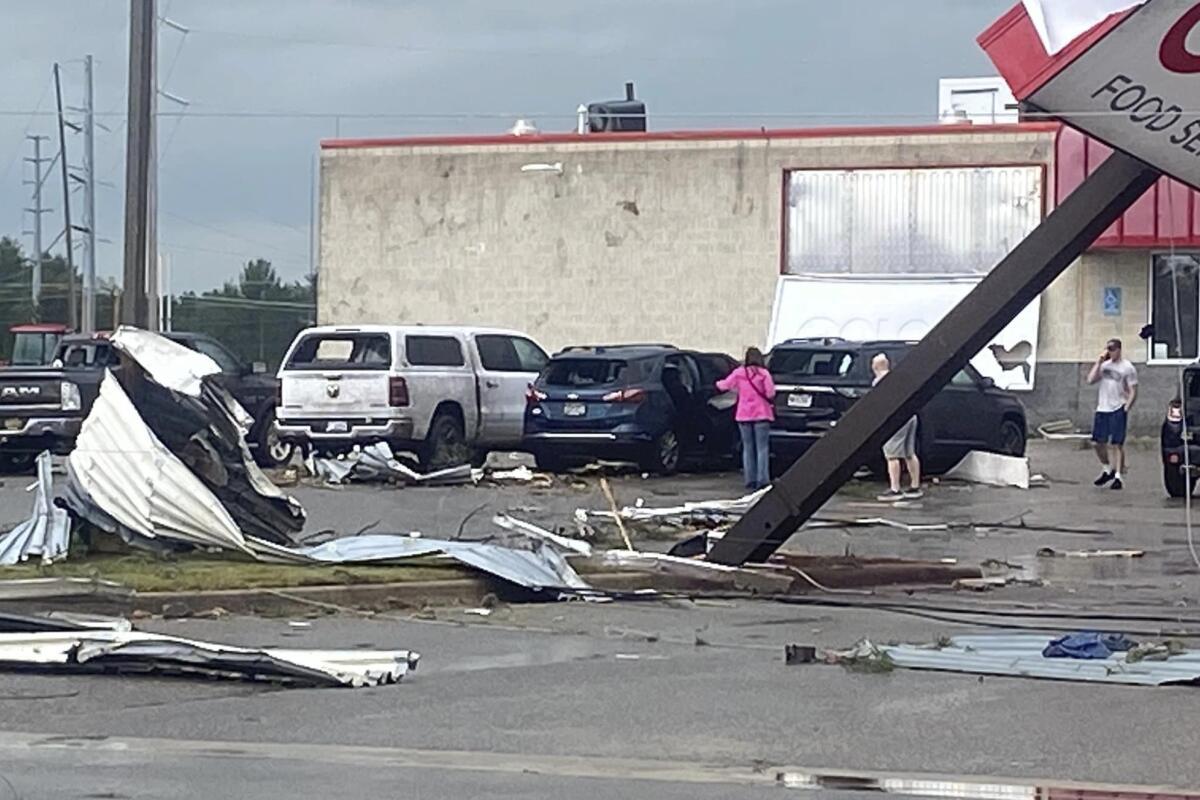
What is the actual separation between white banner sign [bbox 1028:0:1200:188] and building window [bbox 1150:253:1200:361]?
21.3m

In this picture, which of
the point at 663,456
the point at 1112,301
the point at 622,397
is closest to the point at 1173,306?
the point at 1112,301

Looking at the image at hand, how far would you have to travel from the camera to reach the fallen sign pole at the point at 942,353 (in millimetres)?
14805

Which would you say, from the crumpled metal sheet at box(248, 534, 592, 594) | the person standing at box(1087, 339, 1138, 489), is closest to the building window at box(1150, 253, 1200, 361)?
the person standing at box(1087, 339, 1138, 489)

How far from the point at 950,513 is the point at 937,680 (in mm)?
11538

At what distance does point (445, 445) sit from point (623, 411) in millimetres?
2525

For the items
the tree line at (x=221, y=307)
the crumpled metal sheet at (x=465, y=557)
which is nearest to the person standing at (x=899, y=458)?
the crumpled metal sheet at (x=465, y=557)

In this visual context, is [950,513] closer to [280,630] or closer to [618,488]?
[618,488]

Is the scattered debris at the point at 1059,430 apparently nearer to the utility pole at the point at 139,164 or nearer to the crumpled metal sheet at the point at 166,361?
the utility pole at the point at 139,164

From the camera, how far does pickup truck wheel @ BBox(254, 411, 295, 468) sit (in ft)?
92.8

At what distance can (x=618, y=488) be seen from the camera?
997 inches

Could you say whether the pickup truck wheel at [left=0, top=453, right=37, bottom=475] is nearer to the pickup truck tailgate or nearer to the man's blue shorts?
the pickup truck tailgate

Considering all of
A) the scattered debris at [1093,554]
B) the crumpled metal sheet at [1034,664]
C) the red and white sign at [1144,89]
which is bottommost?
the crumpled metal sheet at [1034,664]

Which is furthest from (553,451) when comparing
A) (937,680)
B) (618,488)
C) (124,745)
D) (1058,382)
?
(124,745)

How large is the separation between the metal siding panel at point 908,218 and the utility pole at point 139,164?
61.9ft
